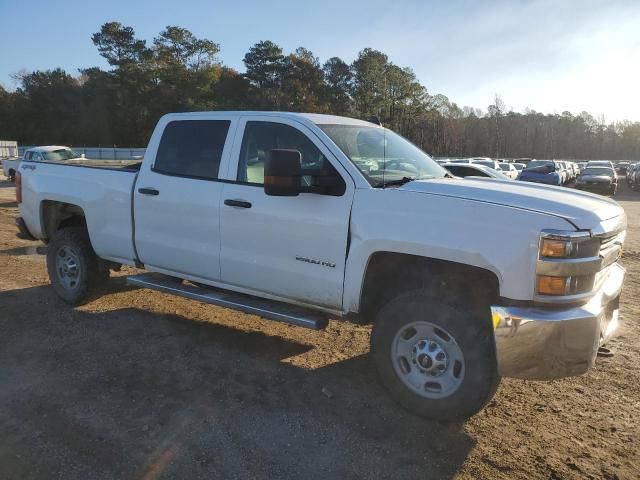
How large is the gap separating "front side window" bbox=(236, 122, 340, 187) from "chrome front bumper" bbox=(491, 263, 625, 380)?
179 centimetres

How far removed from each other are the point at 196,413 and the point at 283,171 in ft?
5.86

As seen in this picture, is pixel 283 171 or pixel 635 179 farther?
pixel 635 179

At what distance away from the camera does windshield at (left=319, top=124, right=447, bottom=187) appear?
396 cm

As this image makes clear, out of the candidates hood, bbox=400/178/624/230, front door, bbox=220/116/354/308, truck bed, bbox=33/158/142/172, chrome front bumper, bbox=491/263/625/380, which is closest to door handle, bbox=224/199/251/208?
front door, bbox=220/116/354/308

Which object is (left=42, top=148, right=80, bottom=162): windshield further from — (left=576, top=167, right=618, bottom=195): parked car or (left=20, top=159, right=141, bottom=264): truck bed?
(left=576, top=167, right=618, bottom=195): parked car

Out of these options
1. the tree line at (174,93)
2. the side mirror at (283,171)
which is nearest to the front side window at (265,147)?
the side mirror at (283,171)

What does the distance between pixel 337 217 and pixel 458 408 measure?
153cm

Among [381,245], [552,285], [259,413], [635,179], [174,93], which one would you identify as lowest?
[259,413]

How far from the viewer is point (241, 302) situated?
4332mm

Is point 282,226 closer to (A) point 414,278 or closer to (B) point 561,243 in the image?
(A) point 414,278

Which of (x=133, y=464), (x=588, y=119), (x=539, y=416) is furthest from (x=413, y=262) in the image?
(x=588, y=119)

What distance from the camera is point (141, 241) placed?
5039mm

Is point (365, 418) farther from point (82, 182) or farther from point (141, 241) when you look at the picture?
point (82, 182)

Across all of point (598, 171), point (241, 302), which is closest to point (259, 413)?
point (241, 302)
